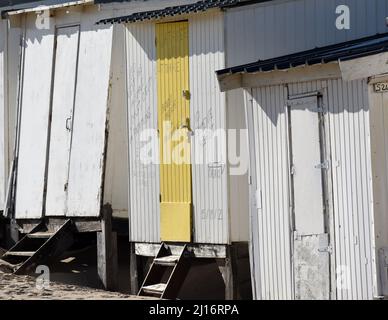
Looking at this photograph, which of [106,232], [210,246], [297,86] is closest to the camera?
[297,86]

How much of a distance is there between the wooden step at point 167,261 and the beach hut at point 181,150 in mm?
13

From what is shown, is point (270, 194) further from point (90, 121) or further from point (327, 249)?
point (90, 121)

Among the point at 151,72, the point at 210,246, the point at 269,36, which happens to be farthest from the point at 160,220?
the point at 269,36

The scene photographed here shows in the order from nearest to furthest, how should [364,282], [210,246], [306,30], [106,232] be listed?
[364,282]
[306,30]
[210,246]
[106,232]

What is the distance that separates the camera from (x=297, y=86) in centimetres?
988

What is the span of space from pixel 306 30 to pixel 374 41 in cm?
129

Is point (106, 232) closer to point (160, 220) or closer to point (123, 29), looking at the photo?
point (160, 220)

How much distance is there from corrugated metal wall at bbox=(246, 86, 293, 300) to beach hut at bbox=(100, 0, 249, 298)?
87cm

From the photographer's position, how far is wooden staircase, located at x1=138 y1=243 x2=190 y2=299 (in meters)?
11.3

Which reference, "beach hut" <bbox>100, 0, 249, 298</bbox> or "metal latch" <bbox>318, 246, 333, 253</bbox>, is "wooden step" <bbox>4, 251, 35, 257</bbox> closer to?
"beach hut" <bbox>100, 0, 249, 298</bbox>

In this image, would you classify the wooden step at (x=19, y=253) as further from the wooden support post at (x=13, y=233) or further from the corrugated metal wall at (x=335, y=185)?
the corrugated metal wall at (x=335, y=185)

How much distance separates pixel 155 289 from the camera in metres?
11.4

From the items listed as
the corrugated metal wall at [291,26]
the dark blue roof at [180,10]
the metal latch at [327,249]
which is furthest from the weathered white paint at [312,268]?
the dark blue roof at [180,10]

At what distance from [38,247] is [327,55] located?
6.70 metres
